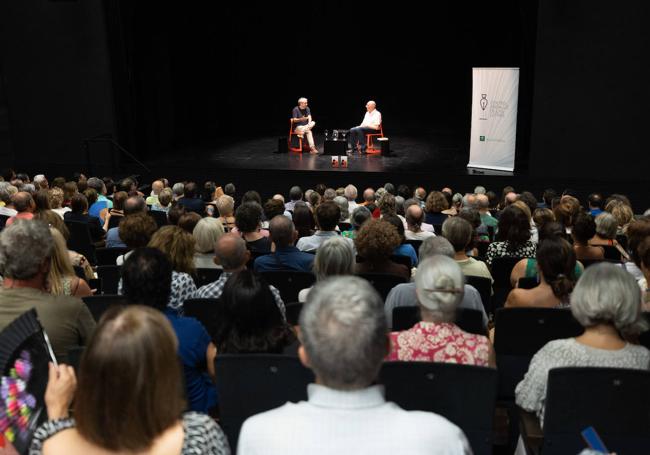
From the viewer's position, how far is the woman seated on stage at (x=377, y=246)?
14.0 ft

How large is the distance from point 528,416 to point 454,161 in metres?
10.4

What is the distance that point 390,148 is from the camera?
14273 mm

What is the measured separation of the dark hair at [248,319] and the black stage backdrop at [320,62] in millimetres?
11753

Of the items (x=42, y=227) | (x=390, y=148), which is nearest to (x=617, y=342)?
(x=42, y=227)

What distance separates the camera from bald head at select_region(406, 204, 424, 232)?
577 centimetres

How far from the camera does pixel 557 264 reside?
11.7 feet

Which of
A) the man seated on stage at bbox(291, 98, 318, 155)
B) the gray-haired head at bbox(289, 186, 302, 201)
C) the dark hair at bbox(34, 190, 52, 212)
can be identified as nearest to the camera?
the dark hair at bbox(34, 190, 52, 212)

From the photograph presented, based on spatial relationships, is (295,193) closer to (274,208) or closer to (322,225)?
(274,208)

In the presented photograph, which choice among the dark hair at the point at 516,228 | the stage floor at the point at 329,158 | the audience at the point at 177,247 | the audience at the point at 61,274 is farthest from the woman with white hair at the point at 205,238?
the stage floor at the point at 329,158

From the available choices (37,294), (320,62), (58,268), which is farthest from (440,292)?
(320,62)

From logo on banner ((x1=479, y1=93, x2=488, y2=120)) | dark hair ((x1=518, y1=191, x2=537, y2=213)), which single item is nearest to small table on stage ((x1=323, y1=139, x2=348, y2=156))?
logo on banner ((x1=479, y1=93, x2=488, y2=120))

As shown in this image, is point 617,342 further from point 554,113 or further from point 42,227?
point 554,113

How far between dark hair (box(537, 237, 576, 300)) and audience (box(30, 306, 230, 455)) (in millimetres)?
2500

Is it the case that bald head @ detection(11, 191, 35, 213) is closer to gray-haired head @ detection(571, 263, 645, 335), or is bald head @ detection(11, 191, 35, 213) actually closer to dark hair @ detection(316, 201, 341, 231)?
dark hair @ detection(316, 201, 341, 231)
